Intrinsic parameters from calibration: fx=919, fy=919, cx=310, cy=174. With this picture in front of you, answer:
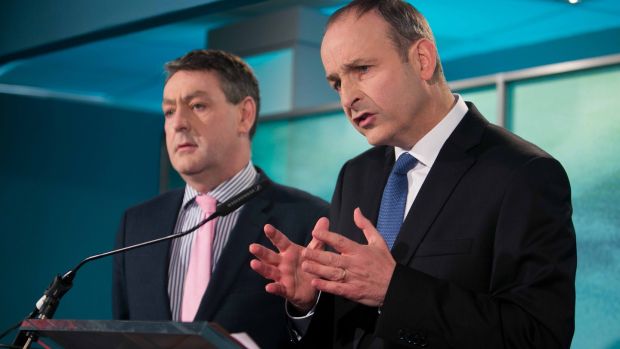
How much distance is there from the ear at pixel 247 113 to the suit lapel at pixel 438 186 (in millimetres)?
1183

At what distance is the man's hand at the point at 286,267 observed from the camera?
1.91m

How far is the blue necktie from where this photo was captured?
6.68 feet

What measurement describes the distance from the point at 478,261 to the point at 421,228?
5.5 inches

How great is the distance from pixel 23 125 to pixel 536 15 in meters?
2.92

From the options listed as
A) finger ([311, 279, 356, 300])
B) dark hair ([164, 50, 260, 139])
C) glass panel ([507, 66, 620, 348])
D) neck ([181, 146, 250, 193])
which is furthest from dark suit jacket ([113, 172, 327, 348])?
finger ([311, 279, 356, 300])

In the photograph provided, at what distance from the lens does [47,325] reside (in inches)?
67.4

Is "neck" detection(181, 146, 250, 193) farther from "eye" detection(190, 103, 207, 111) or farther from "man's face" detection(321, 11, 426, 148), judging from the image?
"man's face" detection(321, 11, 426, 148)

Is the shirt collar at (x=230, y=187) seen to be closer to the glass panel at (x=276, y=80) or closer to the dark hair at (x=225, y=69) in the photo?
the dark hair at (x=225, y=69)

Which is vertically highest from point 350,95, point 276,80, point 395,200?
point 276,80

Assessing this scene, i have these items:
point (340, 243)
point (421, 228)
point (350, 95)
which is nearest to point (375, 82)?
point (350, 95)

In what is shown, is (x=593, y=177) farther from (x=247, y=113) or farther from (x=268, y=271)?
(x=268, y=271)

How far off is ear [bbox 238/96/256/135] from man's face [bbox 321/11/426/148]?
106 centimetres

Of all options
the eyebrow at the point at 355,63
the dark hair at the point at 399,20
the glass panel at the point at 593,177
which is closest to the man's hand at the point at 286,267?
the eyebrow at the point at 355,63

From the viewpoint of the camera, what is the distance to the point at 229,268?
2.82 m
